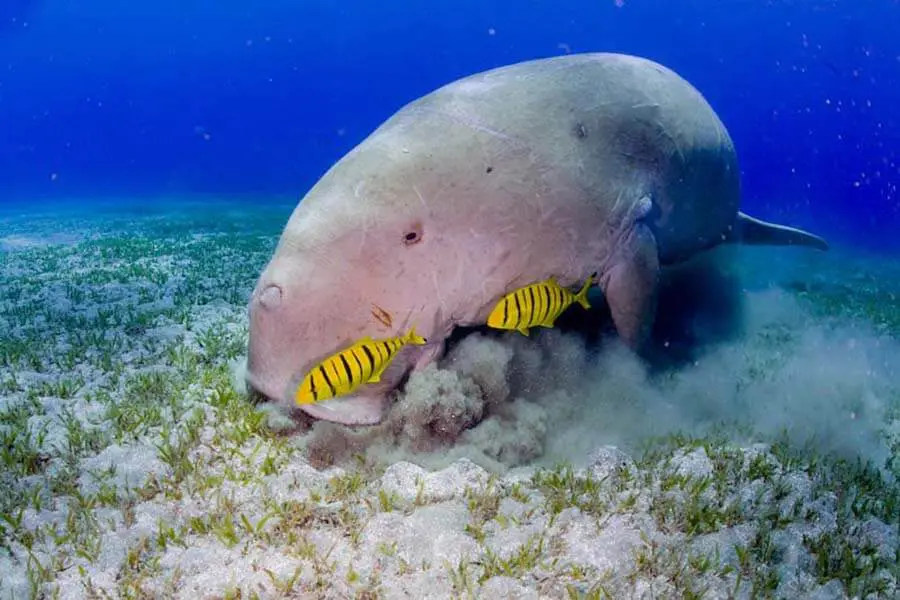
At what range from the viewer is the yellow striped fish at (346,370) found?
2.69m

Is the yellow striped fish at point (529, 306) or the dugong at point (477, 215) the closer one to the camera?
the dugong at point (477, 215)

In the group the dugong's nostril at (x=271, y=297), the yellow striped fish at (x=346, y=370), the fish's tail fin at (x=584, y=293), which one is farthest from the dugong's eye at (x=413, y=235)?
the fish's tail fin at (x=584, y=293)

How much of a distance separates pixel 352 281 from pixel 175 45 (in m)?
172

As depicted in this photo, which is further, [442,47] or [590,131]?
[442,47]

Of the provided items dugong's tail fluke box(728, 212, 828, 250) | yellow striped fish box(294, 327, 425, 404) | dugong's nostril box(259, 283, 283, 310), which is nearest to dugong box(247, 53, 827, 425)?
dugong's nostril box(259, 283, 283, 310)

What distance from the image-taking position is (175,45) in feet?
494

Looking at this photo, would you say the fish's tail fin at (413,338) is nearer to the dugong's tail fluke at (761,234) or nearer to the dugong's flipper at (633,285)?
the dugong's flipper at (633,285)

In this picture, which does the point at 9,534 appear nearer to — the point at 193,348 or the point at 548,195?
the point at 193,348

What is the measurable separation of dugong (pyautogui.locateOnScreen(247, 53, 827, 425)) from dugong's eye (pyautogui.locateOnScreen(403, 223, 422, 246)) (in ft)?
0.03

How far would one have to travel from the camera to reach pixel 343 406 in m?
3.25

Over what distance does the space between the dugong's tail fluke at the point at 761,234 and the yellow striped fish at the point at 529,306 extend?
4.24 meters

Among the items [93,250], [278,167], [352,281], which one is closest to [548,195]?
[352,281]

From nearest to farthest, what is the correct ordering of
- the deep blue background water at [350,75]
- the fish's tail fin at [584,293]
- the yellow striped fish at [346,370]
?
the yellow striped fish at [346,370] → the fish's tail fin at [584,293] → the deep blue background water at [350,75]

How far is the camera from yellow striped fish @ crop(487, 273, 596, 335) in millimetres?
3246
